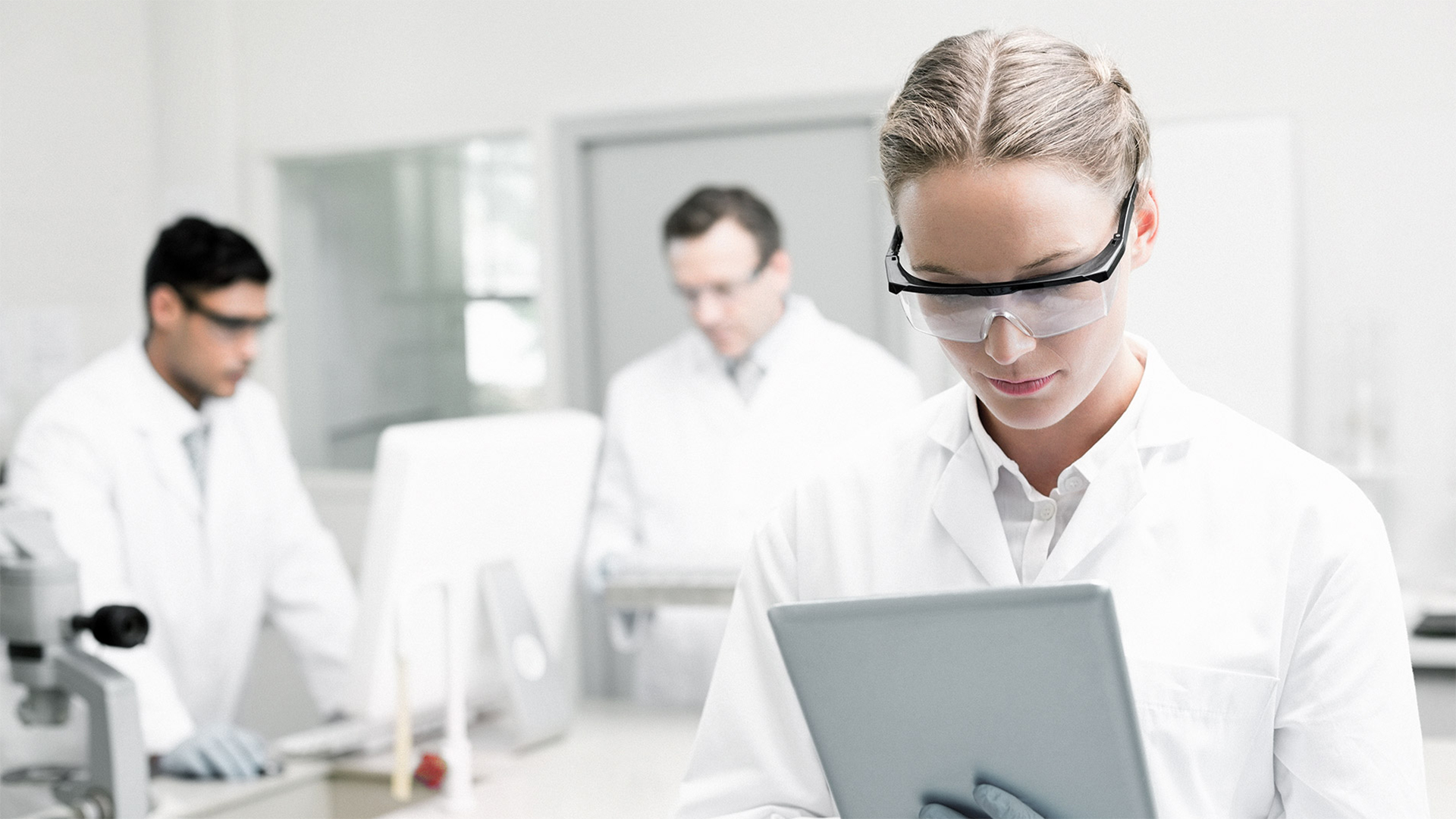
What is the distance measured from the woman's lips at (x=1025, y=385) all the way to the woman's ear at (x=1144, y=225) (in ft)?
0.36

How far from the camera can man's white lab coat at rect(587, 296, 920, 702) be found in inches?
116

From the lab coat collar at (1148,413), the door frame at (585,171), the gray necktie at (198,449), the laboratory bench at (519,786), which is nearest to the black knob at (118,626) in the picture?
the laboratory bench at (519,786)

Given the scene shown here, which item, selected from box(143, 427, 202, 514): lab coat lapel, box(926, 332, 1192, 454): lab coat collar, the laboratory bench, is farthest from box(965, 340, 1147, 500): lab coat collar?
box(143, 427, 202, 514): lab coat lapel

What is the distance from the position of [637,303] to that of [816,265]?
0.55 meters

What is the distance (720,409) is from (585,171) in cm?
103

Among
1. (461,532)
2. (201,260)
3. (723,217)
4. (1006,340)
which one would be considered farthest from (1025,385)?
(201,260)

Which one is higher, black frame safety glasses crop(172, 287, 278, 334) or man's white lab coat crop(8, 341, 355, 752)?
black frame safety glasses crop(172, 287, 278, 334)

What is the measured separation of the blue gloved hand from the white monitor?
174 millimetres

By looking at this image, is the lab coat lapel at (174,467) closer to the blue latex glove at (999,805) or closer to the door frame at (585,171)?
the door frame at (585,171)

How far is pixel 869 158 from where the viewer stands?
10.9ft

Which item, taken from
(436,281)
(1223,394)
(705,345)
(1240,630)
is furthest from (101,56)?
(1240,630)

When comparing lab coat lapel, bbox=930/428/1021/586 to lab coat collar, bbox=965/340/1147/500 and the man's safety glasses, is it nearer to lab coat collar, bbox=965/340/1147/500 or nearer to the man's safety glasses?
lab coat collar, bbox=965/340/1147/500

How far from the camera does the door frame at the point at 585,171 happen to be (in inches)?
135

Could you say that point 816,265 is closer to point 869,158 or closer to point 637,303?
point 869,158
